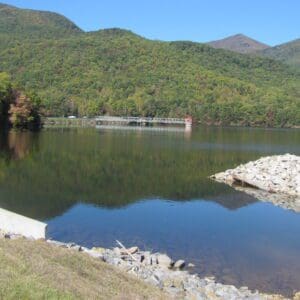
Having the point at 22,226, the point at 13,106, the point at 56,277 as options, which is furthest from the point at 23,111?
the point at 56,277

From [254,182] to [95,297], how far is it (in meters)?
33.4

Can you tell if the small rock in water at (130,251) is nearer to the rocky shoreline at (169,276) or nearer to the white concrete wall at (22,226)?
the rocky shoreline at (169,276)

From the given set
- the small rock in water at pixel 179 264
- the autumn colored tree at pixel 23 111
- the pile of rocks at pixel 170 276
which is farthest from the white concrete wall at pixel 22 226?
the autumn colored tree at pixel 23 111

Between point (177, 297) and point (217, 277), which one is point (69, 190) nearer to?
point (217, 277)

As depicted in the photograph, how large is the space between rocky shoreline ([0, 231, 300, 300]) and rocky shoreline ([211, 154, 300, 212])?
17.6 meters

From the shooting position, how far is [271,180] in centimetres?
4375

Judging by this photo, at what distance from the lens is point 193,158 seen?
64.8 m

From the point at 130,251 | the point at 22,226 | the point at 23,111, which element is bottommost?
the point at 130,251

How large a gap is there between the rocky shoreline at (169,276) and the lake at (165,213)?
1192mm

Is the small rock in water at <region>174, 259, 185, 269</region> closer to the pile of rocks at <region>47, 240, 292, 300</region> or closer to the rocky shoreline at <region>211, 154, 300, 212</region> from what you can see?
the pile of rocks at <region>47, 240, 292, 300</region>

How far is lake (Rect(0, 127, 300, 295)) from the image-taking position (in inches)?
878

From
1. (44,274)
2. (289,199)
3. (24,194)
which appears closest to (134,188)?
(24,194)

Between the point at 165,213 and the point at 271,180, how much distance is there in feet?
49.2

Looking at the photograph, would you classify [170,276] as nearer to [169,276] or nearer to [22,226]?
[169,276]
